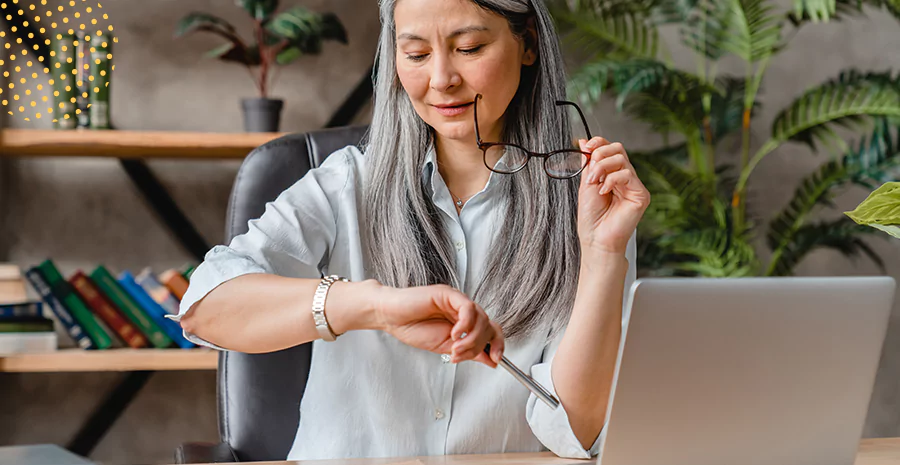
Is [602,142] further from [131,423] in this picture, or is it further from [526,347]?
[131,423]

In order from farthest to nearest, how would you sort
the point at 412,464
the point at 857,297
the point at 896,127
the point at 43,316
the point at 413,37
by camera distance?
the point at 896,127 → the point at 43,316 → the point at 413,37 → the point at 412,464 → the point at 857,297

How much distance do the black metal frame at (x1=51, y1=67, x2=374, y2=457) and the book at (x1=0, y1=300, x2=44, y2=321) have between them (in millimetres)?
395

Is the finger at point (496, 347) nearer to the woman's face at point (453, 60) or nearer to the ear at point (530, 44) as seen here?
the woman's face at point (453, 60)

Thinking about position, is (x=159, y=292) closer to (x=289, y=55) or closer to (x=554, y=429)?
(x=289, y=55)

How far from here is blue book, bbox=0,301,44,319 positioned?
2.06 metres

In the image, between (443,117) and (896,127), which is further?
(896,127)

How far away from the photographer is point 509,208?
4.29 feet

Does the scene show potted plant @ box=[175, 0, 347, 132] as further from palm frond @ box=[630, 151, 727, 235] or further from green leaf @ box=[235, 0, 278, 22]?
palm frond @ box=[630, 151, 727, 235]

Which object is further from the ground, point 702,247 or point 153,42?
point 153,42

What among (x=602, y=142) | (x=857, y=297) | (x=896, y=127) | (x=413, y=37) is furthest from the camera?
Answer: (x=896, y=127)

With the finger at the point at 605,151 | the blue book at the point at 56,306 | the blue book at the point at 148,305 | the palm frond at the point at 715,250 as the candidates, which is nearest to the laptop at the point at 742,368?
the finger at the point at 605,151

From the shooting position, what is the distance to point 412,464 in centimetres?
92

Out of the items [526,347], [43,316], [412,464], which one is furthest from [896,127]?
[43,316]

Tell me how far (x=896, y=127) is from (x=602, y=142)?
1.65m
